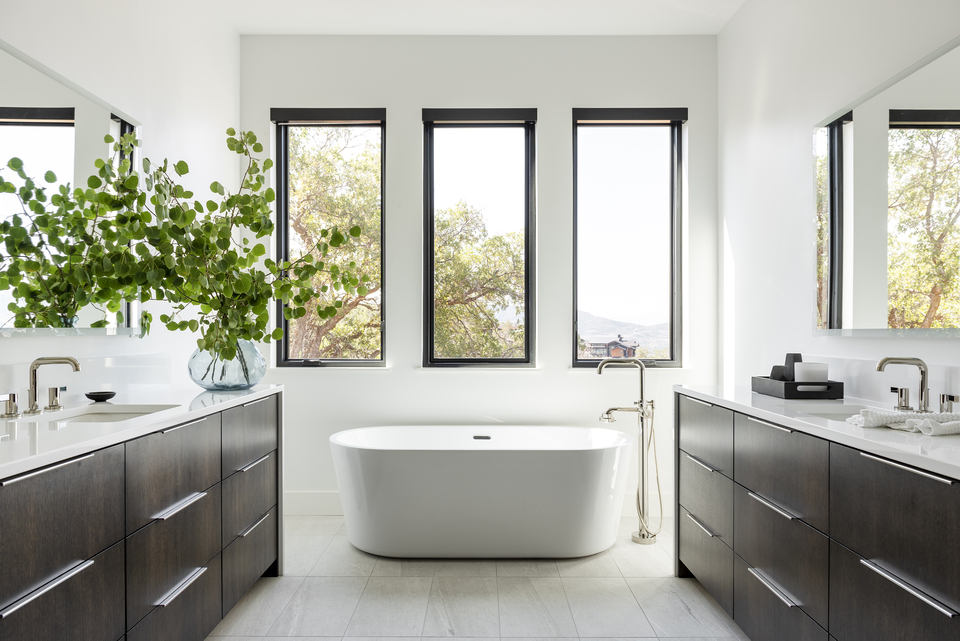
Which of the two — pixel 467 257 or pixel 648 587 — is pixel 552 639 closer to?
pixel 648 587

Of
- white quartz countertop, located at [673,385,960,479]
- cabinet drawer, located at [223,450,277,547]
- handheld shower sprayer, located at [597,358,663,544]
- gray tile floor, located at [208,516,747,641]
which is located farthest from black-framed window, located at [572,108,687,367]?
cabinet drawer, located at [223,450,277,547]

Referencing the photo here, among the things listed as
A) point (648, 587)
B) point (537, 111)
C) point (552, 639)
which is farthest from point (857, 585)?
point (537, 111)

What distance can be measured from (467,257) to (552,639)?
2.14 meters

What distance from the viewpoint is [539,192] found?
353 cm

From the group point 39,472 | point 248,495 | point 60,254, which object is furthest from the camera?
point 248,495

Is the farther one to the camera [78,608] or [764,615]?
[764,615]

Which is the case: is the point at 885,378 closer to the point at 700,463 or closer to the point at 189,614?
the point at 700,463

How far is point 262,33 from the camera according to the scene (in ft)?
11.5

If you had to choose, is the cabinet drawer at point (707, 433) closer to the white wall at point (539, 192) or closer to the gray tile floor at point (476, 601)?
the gray tile floor at point (476, 601)

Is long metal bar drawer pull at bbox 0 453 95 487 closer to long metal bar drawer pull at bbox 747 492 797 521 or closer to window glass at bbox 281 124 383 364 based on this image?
long metal bar drawer pull at bbox 747 492 797 521

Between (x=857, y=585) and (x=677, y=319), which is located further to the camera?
(x=677, y=319)

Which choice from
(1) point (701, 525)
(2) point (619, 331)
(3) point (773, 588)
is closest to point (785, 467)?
(3) point (773, 588)

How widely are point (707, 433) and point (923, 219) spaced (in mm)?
995

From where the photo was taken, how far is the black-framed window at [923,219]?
172cm
